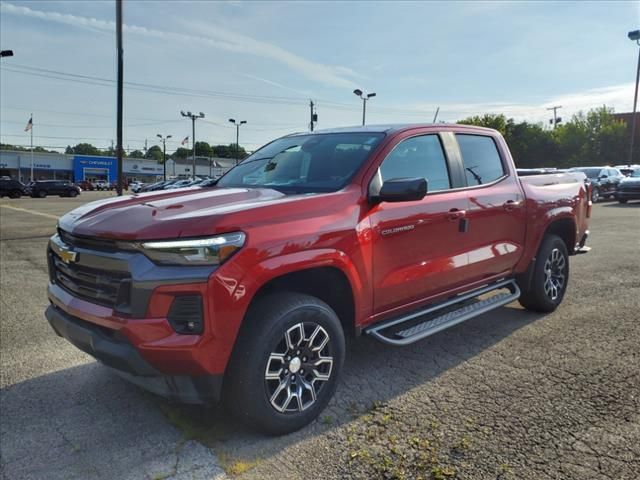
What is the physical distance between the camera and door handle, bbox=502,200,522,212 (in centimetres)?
464

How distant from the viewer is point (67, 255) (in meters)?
3.03

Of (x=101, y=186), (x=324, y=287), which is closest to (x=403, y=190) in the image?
(x=324, y=287)

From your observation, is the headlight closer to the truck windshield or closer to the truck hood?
the truck hood

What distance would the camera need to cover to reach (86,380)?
3795mm

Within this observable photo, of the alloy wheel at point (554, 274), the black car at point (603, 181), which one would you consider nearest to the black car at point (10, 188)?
the black car at point (603, 181)

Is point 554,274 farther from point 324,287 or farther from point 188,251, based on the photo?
point 188,251

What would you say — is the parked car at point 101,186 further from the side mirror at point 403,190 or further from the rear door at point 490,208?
the side mirror at point 403,190

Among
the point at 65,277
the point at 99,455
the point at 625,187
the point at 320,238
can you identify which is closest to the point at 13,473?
the point at 99,455

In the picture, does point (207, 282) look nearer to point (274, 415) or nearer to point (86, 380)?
point (274, 415)

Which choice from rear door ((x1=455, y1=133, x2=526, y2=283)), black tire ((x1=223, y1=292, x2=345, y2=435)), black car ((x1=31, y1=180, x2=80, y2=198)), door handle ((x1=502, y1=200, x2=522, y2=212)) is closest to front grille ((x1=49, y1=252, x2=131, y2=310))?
black tire ((x1=223, y1=292, x2=345, y2=435))

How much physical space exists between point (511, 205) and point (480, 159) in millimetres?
520

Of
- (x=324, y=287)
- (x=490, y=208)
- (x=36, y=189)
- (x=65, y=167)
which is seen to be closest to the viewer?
(x=324, y=287)

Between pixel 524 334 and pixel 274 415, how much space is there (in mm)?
2852

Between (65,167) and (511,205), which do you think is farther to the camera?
(65,167)
